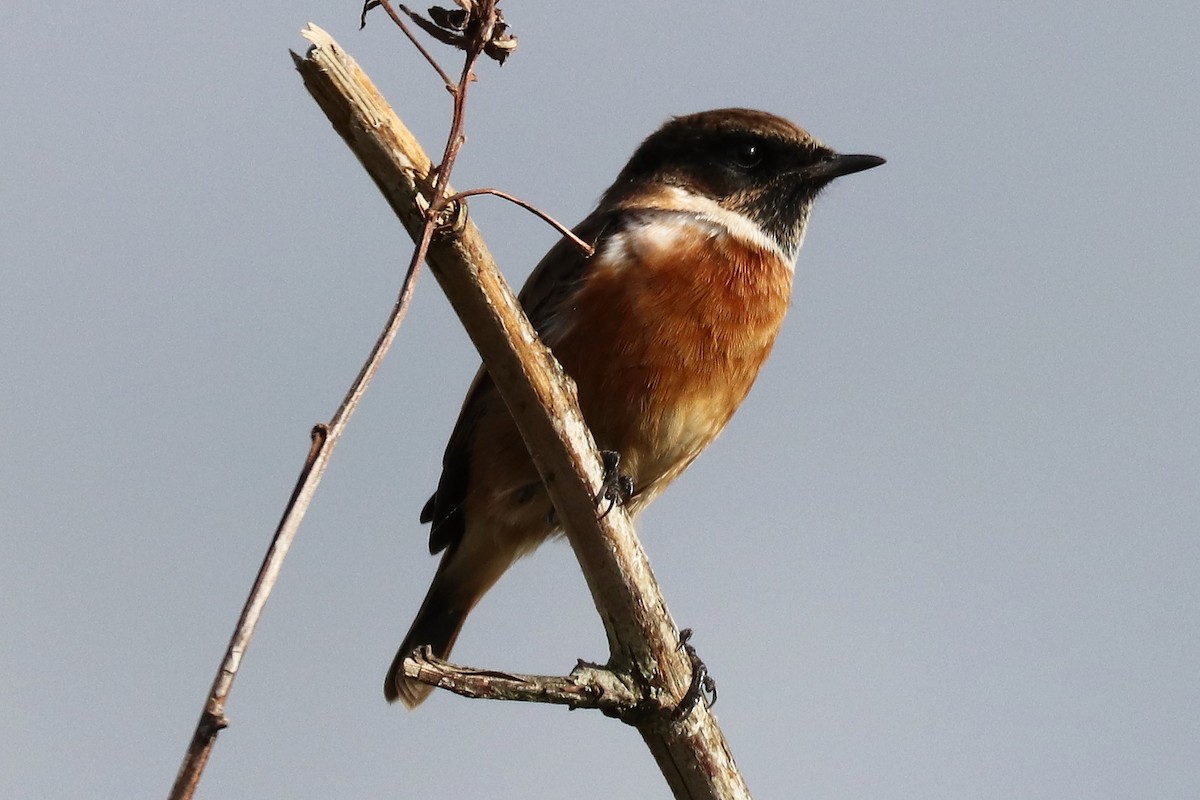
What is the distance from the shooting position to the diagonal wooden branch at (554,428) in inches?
140

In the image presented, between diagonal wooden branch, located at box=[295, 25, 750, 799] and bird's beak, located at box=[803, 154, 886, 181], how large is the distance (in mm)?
3278

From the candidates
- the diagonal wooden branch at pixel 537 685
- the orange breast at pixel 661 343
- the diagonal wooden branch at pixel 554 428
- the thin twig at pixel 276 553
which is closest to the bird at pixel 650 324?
the orange breast at pixel 661 343

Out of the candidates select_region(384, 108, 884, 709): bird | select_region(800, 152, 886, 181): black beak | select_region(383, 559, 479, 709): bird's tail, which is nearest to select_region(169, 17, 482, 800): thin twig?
select_region(384, 108, 884, 709): bird

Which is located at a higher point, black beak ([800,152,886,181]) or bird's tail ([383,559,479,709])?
black beak ([800,152,886,181])

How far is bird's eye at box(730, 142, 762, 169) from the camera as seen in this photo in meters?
7.04

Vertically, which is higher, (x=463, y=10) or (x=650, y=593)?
(x=463, y=10)

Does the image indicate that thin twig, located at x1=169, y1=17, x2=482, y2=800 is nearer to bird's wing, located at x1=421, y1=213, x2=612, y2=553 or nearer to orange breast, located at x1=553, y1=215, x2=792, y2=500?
orange breast, located at x1=553, y1=215, x2=792, y2=500

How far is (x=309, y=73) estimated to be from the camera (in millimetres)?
3486

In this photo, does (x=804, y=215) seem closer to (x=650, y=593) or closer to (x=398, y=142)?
(x=650, y=593)

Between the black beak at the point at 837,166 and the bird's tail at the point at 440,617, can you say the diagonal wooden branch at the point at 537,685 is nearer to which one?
the bird's tail at the point at 440,617

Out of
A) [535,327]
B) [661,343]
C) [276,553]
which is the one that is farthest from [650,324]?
[276,553]

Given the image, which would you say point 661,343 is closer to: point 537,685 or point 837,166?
point 537,685

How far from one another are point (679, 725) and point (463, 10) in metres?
2.33

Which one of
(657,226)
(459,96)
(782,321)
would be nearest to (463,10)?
(459,96)
